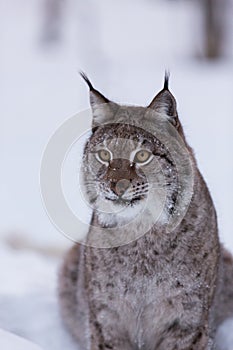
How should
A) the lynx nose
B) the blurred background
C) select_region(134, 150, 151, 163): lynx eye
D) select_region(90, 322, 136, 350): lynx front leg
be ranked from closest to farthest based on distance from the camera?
1. the lynx nose
2. select_region(134, 150, 151, 163): lynx eye
3. select_region(90, 322, 136, 350): lynx front leg
4. the blurred background

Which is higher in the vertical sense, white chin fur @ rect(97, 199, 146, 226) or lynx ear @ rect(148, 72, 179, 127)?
lynx ear @ rect(148, 72, 179, 127)

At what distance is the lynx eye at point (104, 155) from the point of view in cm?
391

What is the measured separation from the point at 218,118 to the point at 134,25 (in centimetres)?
621

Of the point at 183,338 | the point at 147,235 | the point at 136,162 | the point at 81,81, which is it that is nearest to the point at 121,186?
the point at 136,162

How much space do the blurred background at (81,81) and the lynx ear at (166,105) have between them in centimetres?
140

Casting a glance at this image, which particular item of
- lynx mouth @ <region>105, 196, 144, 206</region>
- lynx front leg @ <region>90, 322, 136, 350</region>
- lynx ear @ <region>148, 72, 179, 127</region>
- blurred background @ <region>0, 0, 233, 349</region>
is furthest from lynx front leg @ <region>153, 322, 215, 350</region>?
lynx ear @ <region>148, 72, 179, 127</region>

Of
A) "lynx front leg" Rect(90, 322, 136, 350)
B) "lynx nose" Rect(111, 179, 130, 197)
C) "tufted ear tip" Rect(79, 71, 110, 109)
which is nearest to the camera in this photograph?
"lynx nose" Rect(111, 179, 130, 197)

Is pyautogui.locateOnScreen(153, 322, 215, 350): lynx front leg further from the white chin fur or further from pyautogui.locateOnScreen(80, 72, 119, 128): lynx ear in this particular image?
pyautogui.locateOnScreen(80, 72, 119, 128): lynx ear

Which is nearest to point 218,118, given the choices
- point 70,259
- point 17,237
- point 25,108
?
point 25,108

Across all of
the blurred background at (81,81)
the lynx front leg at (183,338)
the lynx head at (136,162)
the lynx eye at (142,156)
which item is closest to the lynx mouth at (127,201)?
the lynx head at (136,162)

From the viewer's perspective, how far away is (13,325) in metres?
4.79

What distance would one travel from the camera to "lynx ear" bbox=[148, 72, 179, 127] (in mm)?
3823

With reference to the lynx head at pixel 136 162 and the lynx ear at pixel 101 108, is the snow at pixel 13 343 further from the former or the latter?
the lynx ear at pixel 101 108

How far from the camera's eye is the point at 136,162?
386 cm
